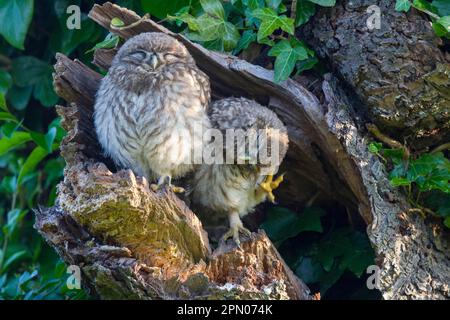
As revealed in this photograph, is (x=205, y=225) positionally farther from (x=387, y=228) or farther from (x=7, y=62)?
(x=7, y=62)

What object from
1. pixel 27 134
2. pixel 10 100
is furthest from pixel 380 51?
pixel 10 100

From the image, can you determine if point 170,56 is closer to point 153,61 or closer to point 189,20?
point 153,61

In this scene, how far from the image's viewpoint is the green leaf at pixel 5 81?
164 inches

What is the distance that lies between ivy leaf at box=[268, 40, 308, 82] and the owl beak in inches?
17.5

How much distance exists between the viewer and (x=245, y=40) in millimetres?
3477

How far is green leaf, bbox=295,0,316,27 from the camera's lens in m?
3.44

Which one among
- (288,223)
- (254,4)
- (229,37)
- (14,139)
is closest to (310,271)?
(288,223)

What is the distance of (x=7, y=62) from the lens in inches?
169

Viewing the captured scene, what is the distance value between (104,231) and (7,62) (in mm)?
Answer: 1733

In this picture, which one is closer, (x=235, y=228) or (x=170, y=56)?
(x=170, y=56)

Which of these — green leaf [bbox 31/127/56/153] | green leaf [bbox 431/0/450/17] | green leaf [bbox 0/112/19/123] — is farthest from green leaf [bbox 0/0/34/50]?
green leaf [bbox 431/0/450/17]

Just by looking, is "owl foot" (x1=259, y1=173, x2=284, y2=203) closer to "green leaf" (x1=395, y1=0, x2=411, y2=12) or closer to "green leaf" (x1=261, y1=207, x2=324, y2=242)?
"green leaf" (x1=261, y1=207, x2=324, y2=242)

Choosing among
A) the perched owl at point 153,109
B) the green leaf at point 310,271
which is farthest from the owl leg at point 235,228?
the green leaf at point 310,271

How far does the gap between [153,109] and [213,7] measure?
54 cm
